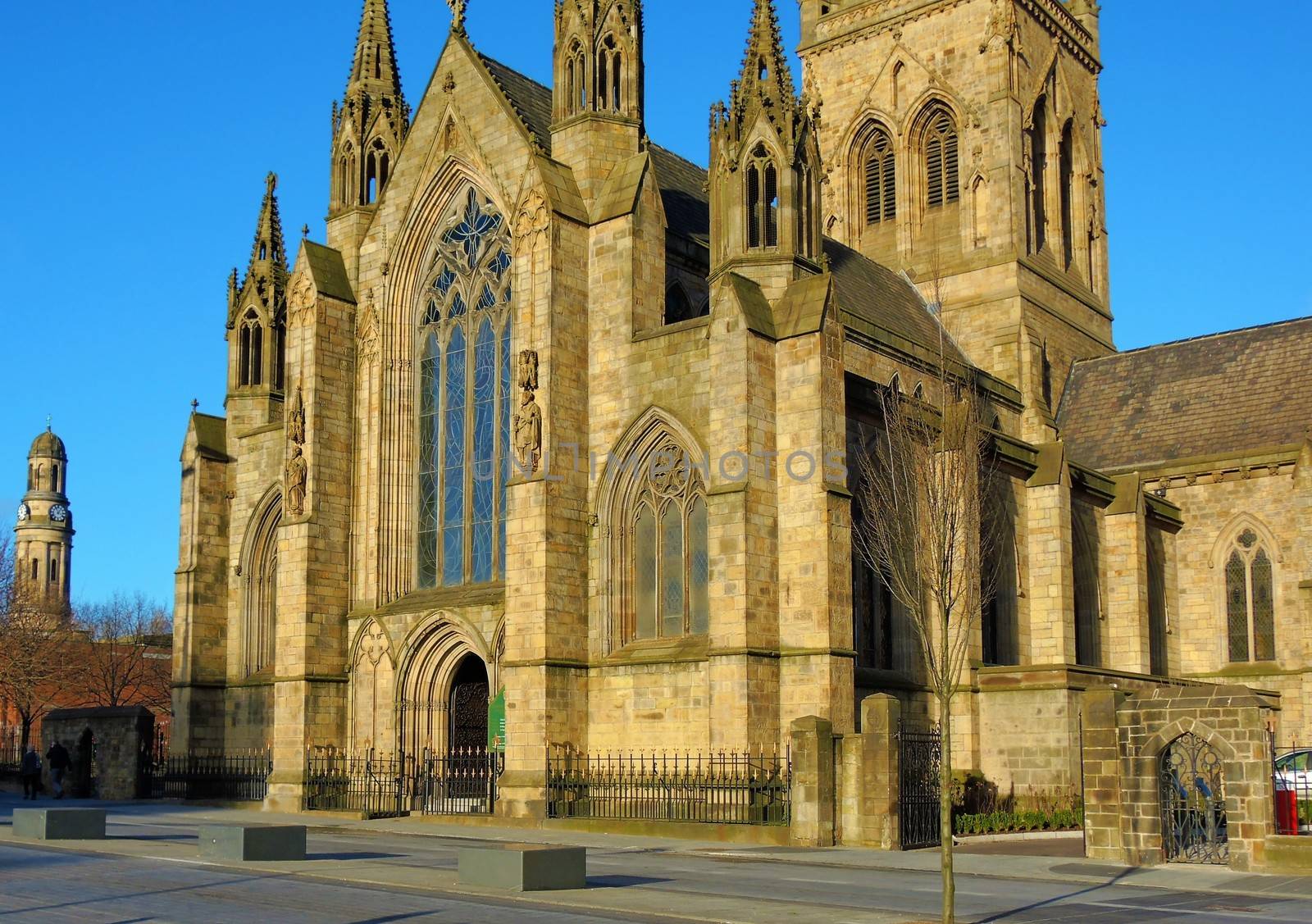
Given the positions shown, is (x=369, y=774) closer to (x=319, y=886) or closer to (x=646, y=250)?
(x=646, y=250)

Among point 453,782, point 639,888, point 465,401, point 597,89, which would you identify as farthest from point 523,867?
point 597,89

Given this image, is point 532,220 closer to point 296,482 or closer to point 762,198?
point 762,198

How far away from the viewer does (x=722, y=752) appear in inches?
1005

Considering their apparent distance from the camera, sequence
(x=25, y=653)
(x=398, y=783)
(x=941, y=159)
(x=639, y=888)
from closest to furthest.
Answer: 1. (x=639, y=888)
2. (x=398, y=783)
3. (x=941, y=159)
4. (x=25, y=653)

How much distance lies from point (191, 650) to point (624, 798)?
1488 cm

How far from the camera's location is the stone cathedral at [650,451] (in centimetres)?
2716

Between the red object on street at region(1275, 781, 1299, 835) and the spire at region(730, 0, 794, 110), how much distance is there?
15.5m

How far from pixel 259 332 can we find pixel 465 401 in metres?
9.02

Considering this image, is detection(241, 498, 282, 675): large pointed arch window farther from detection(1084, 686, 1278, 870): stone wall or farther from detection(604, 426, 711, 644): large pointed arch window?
detection(1084, 686, 1278, 870): stone wall

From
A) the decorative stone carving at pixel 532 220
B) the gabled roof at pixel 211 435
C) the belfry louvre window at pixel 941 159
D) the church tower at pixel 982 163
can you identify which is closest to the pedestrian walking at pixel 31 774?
the gabled roof at pixel 211 435

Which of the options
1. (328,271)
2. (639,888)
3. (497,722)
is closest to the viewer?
(639,888)

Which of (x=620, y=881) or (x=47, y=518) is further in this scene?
(x=47, y=518)

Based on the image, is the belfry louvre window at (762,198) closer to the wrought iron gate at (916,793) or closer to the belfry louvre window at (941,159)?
the wrought iron gate at (916,793)

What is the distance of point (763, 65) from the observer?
2981 centimetres
